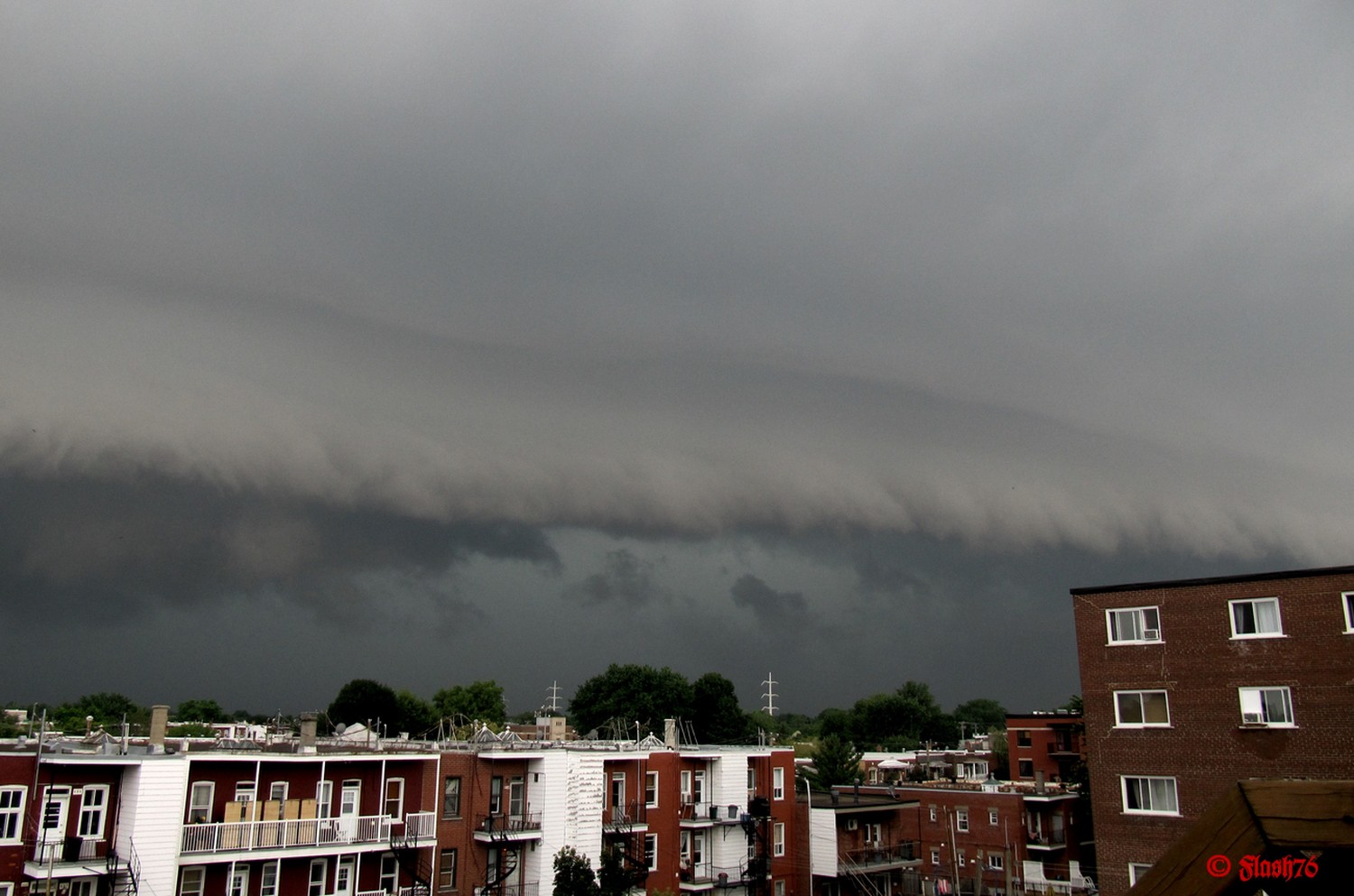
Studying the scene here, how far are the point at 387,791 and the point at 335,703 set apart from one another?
87389mm

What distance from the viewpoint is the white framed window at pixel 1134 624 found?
4119 cm

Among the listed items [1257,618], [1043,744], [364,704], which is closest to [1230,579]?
[1257,618]

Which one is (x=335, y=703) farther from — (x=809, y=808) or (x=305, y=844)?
(x=305, y=844)

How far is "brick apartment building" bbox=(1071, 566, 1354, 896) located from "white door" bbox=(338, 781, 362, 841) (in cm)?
3522

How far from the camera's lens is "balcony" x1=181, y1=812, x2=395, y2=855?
42.3 m

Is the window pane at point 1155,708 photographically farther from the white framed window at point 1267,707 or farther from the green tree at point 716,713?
the green tree at point 716,713

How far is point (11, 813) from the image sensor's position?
3884 cm

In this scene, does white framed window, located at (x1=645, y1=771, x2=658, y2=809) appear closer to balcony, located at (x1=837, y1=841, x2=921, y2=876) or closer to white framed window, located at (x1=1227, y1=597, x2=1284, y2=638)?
balcony, located at (x1=837, y1=841, x2=921, y2=876)

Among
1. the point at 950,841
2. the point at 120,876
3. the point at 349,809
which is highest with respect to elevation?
the point at 349,809

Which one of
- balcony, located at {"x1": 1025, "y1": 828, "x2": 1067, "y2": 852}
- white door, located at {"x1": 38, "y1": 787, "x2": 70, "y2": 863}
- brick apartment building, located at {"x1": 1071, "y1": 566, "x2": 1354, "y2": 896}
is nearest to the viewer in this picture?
brick apartment building, located at {"x1": 1071, "y1": 566, "x2": 1354, "y2": 896}

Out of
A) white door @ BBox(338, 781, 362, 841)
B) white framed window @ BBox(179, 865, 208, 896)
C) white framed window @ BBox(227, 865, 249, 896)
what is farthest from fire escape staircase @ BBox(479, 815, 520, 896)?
white framed window @ BBox(179, 865, 208, 896)

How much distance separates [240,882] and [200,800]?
4349mm

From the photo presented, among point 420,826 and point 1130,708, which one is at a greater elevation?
point 1130,708

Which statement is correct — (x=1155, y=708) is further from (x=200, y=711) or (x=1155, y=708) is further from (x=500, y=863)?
(x=200, y=711)
